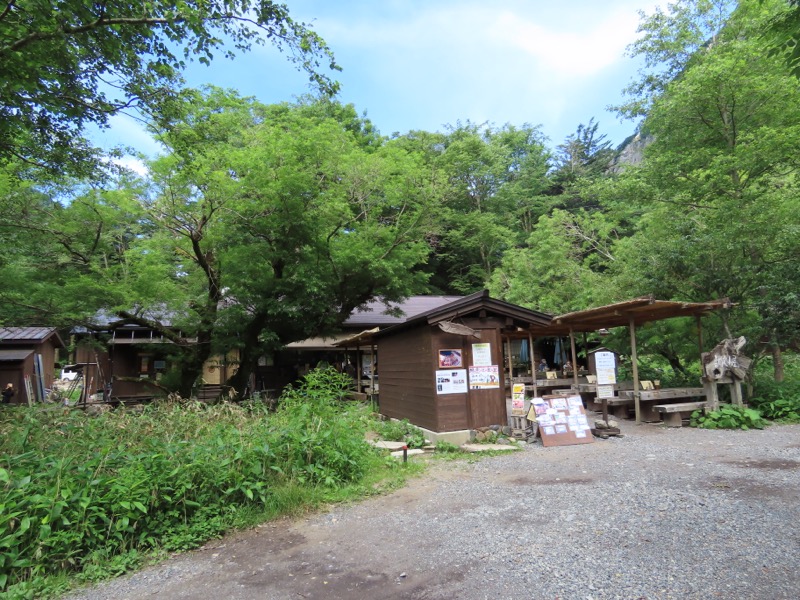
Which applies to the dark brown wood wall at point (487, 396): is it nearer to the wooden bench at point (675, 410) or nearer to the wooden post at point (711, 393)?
the wooden bench at point (675, 410)

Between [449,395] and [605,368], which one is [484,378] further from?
[605,368]

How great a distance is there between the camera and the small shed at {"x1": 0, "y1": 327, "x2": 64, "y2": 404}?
14.8 m

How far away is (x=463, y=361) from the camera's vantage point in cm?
847

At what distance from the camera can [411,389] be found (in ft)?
31.3

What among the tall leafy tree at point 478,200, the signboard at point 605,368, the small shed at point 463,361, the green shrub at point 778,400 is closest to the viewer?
the small shed at point 463,361

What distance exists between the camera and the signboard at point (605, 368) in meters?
9.45

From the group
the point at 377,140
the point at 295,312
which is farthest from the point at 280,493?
the point at 377,140

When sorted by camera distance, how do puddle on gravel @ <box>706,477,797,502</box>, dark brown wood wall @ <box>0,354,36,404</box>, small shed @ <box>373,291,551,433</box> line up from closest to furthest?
1. puddle on gravel @ <box>706,477,797,502</box>
2. small shed @ <box>373,291,551,433</box>
3. dark brown wood wall @ <box>0,354,36,404</box>

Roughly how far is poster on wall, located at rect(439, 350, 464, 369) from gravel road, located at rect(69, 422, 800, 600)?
262cm

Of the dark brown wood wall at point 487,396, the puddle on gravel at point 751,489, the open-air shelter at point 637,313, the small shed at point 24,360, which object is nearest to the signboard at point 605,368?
the open-air shelter at point 637,313

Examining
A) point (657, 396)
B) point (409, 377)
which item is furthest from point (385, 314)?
point (657, 396)

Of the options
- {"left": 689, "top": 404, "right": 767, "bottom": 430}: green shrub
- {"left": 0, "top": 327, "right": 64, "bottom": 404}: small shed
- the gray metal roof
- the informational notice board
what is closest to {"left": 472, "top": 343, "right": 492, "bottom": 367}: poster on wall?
the informational notice board

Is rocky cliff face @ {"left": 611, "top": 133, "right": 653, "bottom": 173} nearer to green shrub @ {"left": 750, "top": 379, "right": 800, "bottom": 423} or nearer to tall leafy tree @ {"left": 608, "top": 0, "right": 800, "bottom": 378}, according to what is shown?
tall leafy tree @ {"left": 608, "top": 0, "right": 800, "bottom": 378}

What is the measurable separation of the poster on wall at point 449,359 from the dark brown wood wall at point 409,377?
0.57ft
